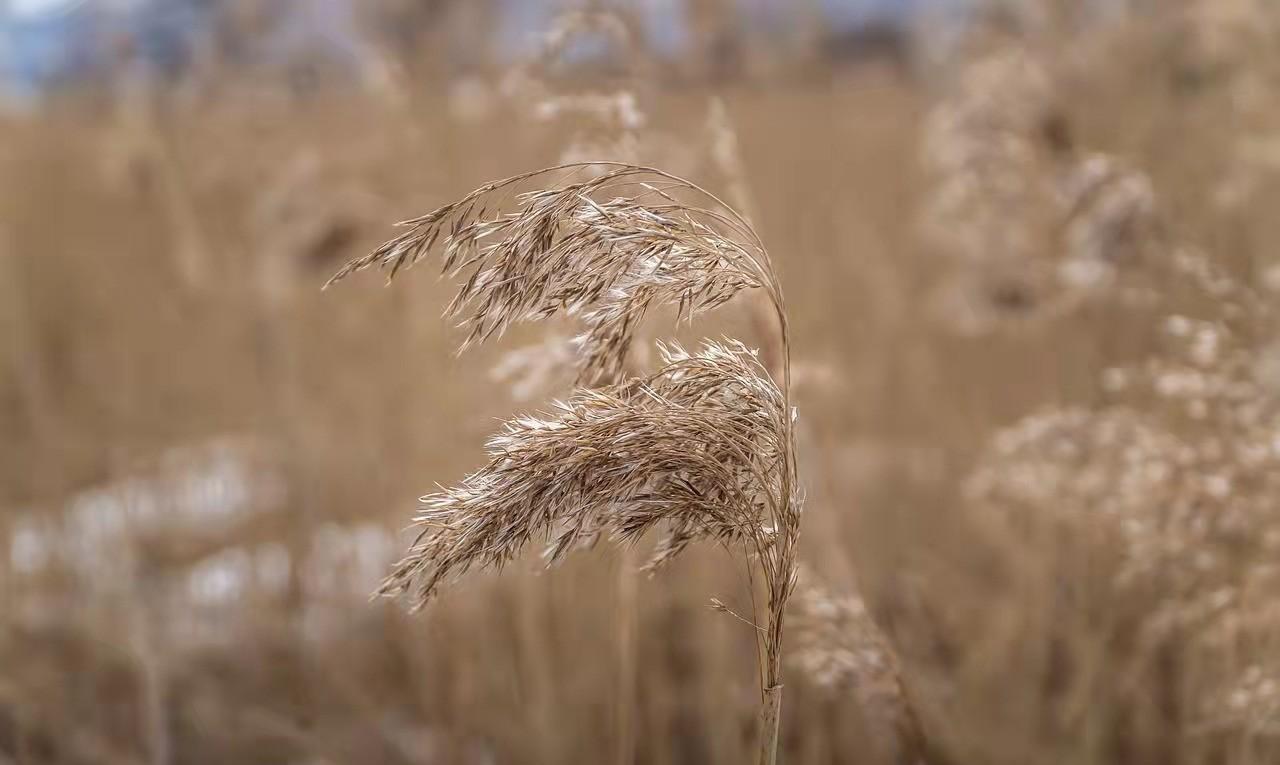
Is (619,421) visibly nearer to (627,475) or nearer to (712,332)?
(627,475)

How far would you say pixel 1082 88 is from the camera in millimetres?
2625

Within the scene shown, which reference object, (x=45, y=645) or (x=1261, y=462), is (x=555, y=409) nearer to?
(x=1261, y=462)

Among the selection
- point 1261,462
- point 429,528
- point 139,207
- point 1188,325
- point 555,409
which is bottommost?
point 429,528

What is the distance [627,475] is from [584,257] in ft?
0.54

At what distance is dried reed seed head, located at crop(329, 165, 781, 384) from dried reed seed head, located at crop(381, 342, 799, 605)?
0.20 ft

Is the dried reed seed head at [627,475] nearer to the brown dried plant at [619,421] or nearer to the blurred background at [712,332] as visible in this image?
the brown dried plant at [619,421]

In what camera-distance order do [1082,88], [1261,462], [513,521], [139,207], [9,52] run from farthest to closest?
[139,207] < [9,52] < [1082,88] < [1261,462] < [513,521]

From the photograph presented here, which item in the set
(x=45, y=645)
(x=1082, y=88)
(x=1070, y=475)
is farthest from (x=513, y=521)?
(x=1082, y=88)

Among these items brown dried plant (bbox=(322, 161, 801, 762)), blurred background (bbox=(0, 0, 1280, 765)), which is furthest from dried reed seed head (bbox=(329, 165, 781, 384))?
blurred background (bbox=(0, 0, 1280, 765))

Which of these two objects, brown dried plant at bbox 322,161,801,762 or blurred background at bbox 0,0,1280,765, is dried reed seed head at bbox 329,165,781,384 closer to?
brown dried plant at bbox 322,161,801,762

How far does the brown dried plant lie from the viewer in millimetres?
742

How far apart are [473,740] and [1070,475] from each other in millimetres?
1138

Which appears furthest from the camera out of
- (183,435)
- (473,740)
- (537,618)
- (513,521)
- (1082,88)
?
(183,435)

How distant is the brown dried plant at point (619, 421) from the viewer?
0.74 m
